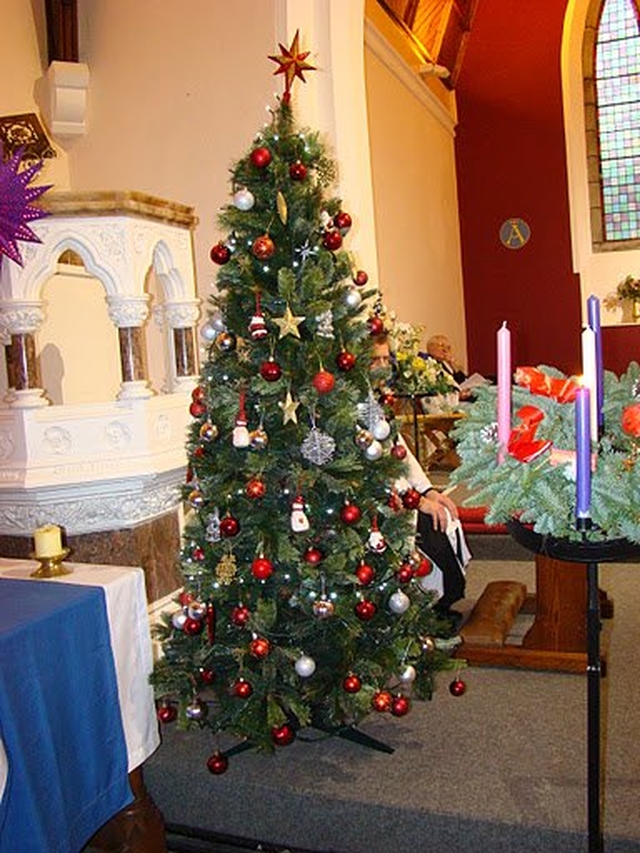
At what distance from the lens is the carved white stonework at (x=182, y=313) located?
335cm

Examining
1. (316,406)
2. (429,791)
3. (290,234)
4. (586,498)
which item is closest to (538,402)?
(586,498)

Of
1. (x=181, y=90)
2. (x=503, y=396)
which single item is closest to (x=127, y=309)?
(x=503, y=396)

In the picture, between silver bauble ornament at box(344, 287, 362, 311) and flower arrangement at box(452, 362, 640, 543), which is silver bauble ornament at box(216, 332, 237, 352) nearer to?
silver bauble ornament at box(344, 287, 362, 311)

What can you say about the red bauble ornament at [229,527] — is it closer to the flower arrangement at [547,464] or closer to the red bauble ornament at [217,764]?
the red bauble ornament at [217,764]

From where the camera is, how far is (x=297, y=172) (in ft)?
8.11

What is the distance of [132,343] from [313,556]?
110 centimetres

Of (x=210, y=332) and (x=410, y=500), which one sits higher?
(x=210, y=332)

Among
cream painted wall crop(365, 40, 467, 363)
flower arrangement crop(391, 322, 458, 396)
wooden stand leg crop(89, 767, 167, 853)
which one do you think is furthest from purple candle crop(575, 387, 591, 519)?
cream painted wall crop(365, 40, 467, 363)

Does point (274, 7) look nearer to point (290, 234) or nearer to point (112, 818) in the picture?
point (290, 234)

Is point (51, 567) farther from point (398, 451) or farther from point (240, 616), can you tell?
point (398, 451)

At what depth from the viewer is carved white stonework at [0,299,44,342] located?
282cm

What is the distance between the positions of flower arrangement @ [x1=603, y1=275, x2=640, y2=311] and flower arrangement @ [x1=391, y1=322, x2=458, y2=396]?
5489 millimetres

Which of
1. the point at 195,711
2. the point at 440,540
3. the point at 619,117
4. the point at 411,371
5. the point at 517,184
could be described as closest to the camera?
the point at 195,711

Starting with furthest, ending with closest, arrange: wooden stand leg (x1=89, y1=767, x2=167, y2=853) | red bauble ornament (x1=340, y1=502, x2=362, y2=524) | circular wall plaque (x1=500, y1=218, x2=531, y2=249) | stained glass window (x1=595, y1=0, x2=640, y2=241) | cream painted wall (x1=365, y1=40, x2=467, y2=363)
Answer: circular wall plaque (x1=500, y1=218, x2=531, y2=249), stained glass window (x1=595, y1=0, x2=640, y2=241), cream painted wall (x1=365, y1=40, x2=467, y2=363), red bauble ornament (x1=340, y1=502, x2=362, y2=524), wooden stand leg (x1=89, y1=767, x2=167, y2=853)
